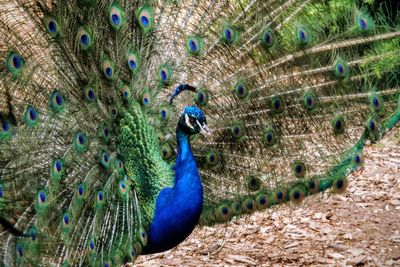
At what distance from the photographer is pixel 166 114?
301cm

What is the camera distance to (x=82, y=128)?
2.78 m

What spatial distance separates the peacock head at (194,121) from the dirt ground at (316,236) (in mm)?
1184

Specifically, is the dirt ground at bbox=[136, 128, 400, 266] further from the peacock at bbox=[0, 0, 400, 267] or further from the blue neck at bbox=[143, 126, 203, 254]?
the blue neck at bbox=[143, 126, 203, 254]

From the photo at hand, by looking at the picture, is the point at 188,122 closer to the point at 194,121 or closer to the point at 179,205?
the point at 194,121

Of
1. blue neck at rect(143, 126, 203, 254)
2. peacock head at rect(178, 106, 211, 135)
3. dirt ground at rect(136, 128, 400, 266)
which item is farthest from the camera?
dirt ground at rect(136, 128, 400, 266)

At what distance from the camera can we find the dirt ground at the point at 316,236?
12.4 feet

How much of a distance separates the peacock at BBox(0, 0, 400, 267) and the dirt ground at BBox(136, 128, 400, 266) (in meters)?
0.66

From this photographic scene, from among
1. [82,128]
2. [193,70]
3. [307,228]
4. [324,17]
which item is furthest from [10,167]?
[307,228]

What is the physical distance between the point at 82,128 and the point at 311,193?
1177mm

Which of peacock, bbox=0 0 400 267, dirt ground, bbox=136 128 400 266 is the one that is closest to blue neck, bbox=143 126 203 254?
peacock, bbox=0 0 400 267

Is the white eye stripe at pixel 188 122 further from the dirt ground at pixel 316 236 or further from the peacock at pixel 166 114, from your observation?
the dirt ground at pixel 316 236

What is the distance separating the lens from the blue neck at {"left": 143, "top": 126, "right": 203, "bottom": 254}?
2.78 metres

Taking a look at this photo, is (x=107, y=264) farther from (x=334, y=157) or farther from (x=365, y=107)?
(x=365, y=107)

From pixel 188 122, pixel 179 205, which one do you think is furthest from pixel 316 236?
pixel 188 122
